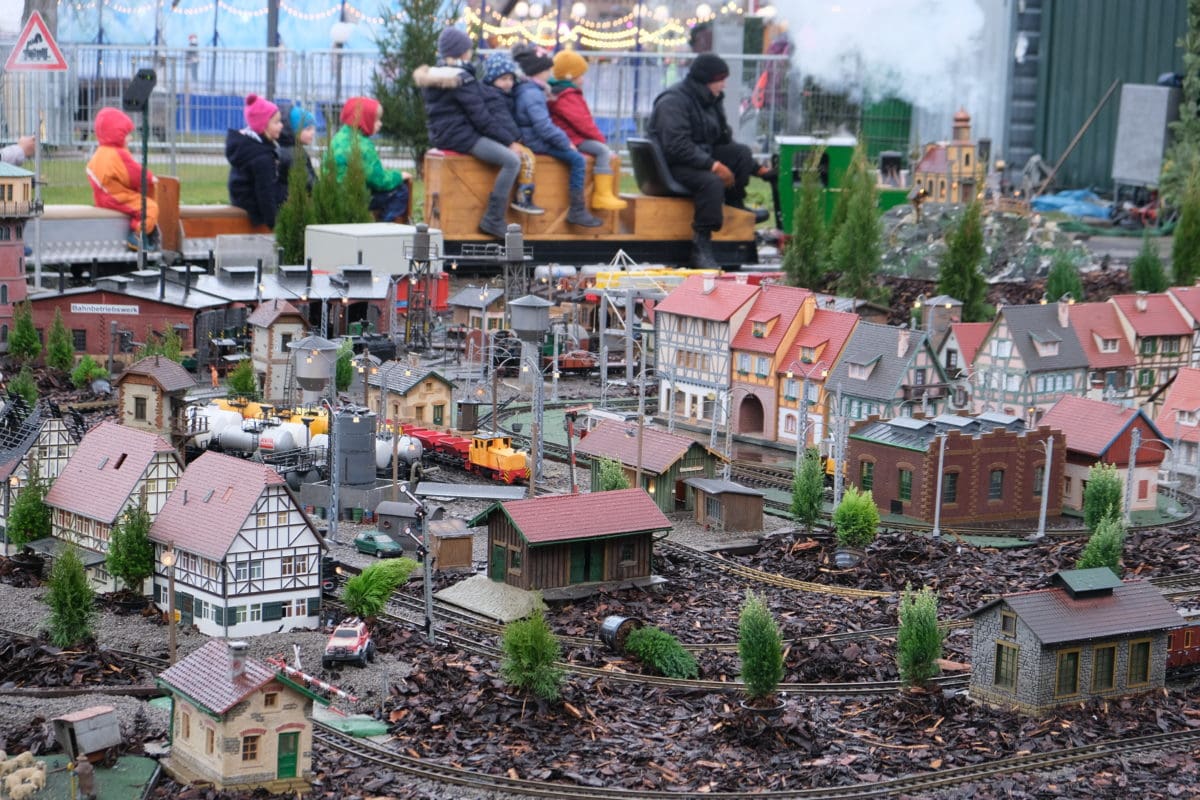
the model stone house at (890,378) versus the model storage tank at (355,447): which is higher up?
the model stone house at (890,378)

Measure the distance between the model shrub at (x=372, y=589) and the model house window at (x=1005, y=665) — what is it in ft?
33.1

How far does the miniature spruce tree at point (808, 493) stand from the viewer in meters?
42.0

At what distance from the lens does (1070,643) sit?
105 feet

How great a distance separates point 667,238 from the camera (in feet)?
240

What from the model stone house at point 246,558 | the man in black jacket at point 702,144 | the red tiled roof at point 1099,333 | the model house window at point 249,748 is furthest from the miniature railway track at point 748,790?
the man in black jacket at point 702,144

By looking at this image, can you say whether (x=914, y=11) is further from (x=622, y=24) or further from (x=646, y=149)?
(x=646, y=149)

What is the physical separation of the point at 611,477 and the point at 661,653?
878cm

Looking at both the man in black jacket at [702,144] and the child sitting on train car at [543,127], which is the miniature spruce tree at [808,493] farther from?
the man in black jacket at [702,144]

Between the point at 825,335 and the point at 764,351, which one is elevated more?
the point at 825,335

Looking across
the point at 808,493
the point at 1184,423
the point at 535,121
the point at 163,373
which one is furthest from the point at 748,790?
the point at 535,121

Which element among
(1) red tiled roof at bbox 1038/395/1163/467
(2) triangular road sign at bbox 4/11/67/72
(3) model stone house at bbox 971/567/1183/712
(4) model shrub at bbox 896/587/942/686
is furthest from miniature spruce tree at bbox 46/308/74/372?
(3) model stone house at bbox 971/567/1183/712

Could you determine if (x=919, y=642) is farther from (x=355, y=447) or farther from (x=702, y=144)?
(x=702, y=144)

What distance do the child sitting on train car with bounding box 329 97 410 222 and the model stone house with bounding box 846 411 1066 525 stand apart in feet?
98.6

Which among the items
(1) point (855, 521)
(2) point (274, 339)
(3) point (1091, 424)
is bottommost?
(1) point (855, 521)
